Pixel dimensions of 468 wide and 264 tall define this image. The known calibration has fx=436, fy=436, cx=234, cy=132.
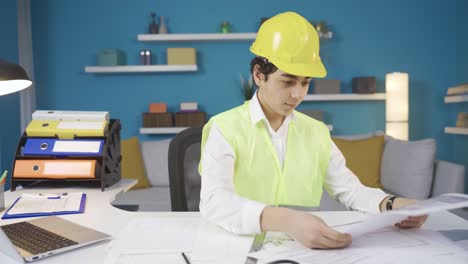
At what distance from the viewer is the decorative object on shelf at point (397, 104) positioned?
3.89m

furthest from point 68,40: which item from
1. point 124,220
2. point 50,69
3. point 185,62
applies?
point 124,220

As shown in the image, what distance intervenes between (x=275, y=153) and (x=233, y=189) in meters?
0.20

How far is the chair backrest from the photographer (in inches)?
60.4

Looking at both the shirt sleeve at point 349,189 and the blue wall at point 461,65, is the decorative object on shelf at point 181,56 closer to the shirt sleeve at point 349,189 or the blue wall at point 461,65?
the blue wall at point 461,65

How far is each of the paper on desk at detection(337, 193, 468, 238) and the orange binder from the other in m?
1.20

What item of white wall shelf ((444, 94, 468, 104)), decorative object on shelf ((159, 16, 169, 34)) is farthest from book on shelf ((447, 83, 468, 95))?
decorative object on shelf ((159, 16, 169, 34))

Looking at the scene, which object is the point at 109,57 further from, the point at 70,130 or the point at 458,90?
the point at 458,90

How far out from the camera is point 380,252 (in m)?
0.88

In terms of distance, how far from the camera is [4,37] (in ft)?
11.9

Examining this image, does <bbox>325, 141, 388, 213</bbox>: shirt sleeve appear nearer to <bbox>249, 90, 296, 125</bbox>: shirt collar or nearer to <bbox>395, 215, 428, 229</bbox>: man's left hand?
<bbox>395, 215, 428, 229</bbox>: man's left hand

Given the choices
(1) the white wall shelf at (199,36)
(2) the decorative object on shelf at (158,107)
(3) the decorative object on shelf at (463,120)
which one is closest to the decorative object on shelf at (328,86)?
(1) the white wall shelf at (199,36)

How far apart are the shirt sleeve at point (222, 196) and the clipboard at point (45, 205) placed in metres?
0.48

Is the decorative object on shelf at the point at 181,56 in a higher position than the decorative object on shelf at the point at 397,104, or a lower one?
higher

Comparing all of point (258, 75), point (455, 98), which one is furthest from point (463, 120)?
point (258, 75)
